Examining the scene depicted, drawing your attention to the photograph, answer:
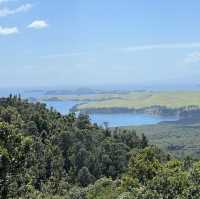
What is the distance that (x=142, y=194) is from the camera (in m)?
29.0

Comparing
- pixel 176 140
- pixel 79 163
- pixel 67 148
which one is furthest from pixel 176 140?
pixel 79 163

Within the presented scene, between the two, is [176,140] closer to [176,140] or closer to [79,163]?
[176,140]

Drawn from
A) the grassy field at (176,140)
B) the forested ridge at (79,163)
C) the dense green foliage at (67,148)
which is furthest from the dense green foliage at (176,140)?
the forested ridge at (79,163)

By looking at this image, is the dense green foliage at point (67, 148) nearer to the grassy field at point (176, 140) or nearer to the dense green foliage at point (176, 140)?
the grassy field at point (176, 140)

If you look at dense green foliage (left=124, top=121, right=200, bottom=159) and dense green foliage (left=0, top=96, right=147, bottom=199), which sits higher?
dense green foliage (left=0, top=96, right=147, bottom=199)

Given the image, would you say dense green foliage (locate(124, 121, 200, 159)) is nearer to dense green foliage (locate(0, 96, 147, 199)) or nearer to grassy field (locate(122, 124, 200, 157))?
grassy field (locate(122, 124, 200, 157))

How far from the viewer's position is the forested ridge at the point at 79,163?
21.7 metres

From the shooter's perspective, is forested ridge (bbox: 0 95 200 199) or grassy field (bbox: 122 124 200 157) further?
grassy field (bbox: 122 124 200 157)

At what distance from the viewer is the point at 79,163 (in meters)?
70.2

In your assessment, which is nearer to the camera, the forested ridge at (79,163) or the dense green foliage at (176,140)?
the forested ridge at (79,163)

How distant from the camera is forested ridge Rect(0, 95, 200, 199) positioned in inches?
856

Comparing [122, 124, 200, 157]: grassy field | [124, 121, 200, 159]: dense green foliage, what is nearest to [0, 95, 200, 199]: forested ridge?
[122, 124, 200, 157]: grassy field

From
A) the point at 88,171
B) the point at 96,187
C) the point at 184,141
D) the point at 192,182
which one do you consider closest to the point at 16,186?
the point at 192,182

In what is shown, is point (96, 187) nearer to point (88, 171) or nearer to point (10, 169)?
point (88, 171)
